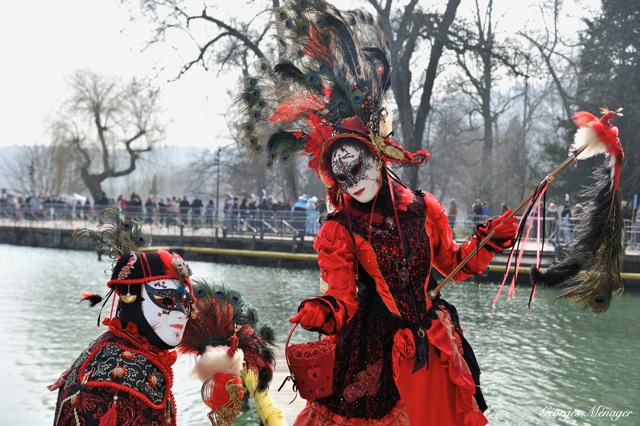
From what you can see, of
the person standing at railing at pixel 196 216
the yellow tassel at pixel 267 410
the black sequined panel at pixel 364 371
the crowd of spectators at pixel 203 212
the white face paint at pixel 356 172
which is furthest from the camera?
the person standing at railing at pixel 196 216

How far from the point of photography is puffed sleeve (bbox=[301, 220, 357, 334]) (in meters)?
3.28

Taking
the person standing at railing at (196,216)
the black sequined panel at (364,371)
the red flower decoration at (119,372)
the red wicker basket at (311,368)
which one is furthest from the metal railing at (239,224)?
the red flower decoration at (119,372)

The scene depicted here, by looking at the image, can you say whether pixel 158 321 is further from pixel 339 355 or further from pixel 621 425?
pixel 621 425

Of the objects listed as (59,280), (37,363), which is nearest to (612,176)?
(37,363)

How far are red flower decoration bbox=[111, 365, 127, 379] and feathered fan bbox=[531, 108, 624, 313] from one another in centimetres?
222

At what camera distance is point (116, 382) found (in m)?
3.03

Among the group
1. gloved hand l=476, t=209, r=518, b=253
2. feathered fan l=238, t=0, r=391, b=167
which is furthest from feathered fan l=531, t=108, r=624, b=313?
feathered fan l=238, t=0, r=391, b=167

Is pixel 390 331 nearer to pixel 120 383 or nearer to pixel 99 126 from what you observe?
pixel 120 383

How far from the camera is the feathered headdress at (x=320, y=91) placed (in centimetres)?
379

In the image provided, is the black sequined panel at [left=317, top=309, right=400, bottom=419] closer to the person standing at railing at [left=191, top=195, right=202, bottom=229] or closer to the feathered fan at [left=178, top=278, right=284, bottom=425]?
the feathered fan at [left=178, top=278, right=284, bottom=425]

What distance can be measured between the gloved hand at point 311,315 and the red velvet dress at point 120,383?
0.72 m

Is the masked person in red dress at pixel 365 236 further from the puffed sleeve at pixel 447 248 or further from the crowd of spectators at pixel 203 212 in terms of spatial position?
the crowd of spectators at pixel 203 212

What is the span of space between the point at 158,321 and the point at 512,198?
36.4 meters

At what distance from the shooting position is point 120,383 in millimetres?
3041
